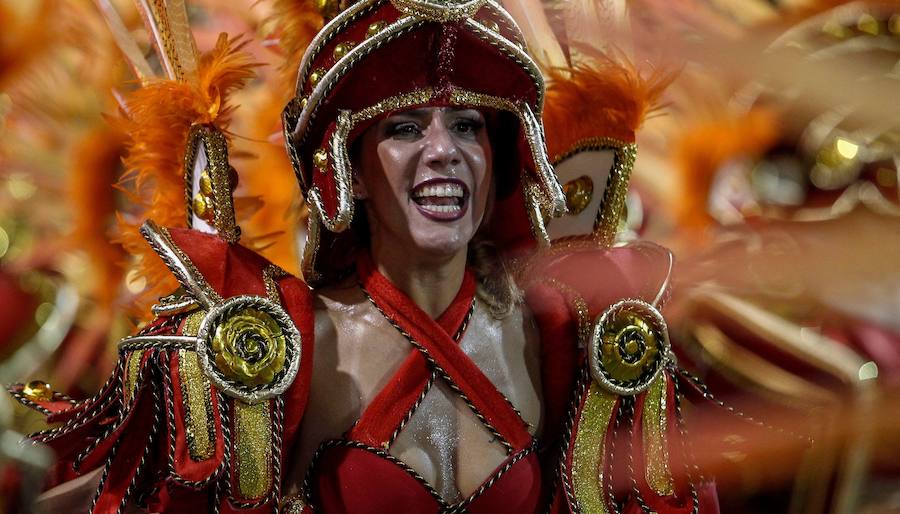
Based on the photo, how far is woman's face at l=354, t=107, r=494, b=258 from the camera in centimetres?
212

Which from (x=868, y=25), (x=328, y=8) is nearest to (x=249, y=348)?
(x=328, y=8)

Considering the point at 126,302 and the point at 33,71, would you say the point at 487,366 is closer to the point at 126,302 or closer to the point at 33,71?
the point at 126,302

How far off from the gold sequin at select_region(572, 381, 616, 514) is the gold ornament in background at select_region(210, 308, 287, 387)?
632 mm

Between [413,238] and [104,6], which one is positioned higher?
[104,6]

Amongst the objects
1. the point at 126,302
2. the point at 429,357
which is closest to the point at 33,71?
the point at 126,302

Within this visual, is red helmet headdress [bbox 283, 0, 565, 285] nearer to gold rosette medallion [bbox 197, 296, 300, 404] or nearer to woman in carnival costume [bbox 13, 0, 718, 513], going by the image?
woman in carnival costume [bbox 13, 0, 718, 513]

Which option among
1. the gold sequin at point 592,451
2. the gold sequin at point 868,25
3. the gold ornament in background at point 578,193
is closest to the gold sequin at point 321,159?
the gold ornament in background at point 578,193

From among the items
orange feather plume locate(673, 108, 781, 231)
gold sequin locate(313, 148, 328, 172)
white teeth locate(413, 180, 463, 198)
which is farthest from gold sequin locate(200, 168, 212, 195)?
orange feather plume locate(673, 108, 781, 231)

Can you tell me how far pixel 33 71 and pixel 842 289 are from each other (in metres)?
2.53

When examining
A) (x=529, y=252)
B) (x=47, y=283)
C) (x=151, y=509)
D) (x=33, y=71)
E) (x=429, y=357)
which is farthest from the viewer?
(x=47, y=283)

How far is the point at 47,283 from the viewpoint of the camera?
4.05 meters

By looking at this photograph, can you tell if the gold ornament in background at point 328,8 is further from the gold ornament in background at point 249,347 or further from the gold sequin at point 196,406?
the gold sequin at point 196,406

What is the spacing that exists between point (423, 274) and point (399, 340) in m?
0.14

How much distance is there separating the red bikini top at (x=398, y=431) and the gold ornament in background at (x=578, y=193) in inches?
13.9
